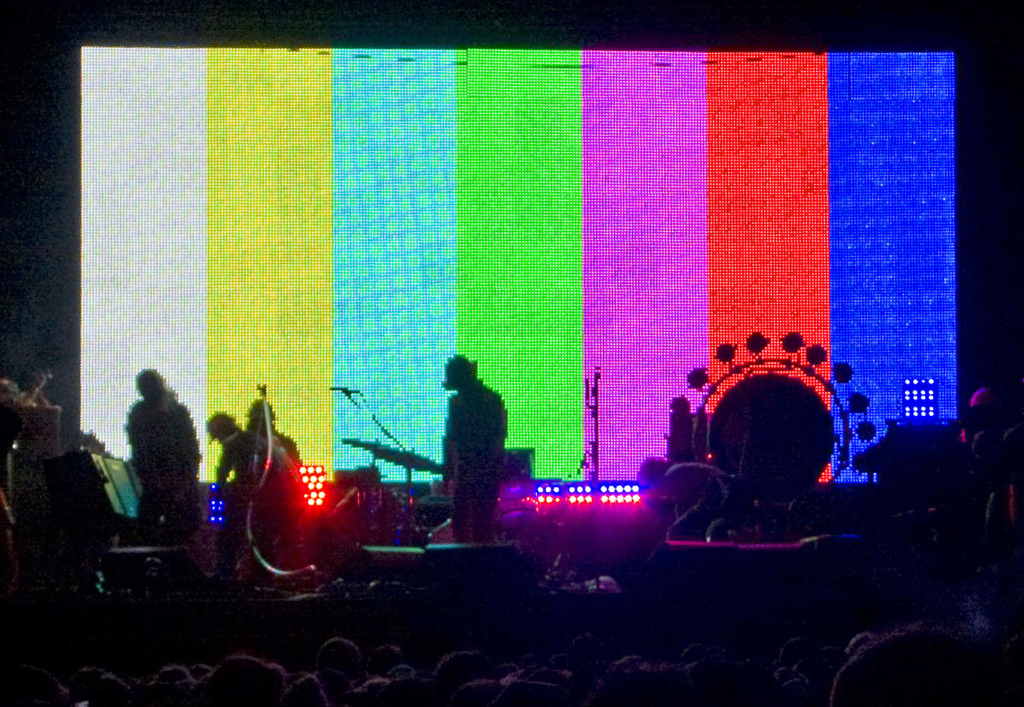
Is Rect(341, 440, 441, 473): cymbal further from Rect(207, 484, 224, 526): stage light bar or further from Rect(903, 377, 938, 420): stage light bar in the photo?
Rect(903, 377, 938, 420): stage light bar

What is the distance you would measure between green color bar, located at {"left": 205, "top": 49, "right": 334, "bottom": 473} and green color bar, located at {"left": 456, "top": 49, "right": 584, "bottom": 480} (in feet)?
3.84

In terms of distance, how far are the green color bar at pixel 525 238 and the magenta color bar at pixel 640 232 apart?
16 centimetres

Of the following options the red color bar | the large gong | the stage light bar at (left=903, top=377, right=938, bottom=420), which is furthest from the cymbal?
the stage light bar at (left=903, top=377, right=938, bottom=420)

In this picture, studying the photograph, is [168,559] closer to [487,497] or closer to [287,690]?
[487,497]

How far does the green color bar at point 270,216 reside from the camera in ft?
33.2

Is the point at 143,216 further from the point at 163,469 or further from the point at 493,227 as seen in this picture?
the point at 163,469

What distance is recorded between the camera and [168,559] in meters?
6.61

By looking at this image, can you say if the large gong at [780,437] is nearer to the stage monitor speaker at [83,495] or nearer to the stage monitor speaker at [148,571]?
the stage monitor speaker at [148,571]

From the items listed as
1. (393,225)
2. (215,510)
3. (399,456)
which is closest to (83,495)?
(215,510)

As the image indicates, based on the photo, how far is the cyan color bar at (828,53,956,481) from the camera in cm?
1009

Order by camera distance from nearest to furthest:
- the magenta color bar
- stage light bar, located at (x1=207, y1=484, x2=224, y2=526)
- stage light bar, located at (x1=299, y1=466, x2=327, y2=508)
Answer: stage light bar, located at (x1=299, y1=466, x2=327, y2=508) < stage light bar, located at (x1=207, y1=484, x2=224, y2=526) < the magenta color bar

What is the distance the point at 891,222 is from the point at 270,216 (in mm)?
5134

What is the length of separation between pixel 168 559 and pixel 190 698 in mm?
3229

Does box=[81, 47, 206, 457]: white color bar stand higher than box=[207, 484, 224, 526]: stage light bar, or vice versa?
box=[81, 47, 206, 457]: white color bar
